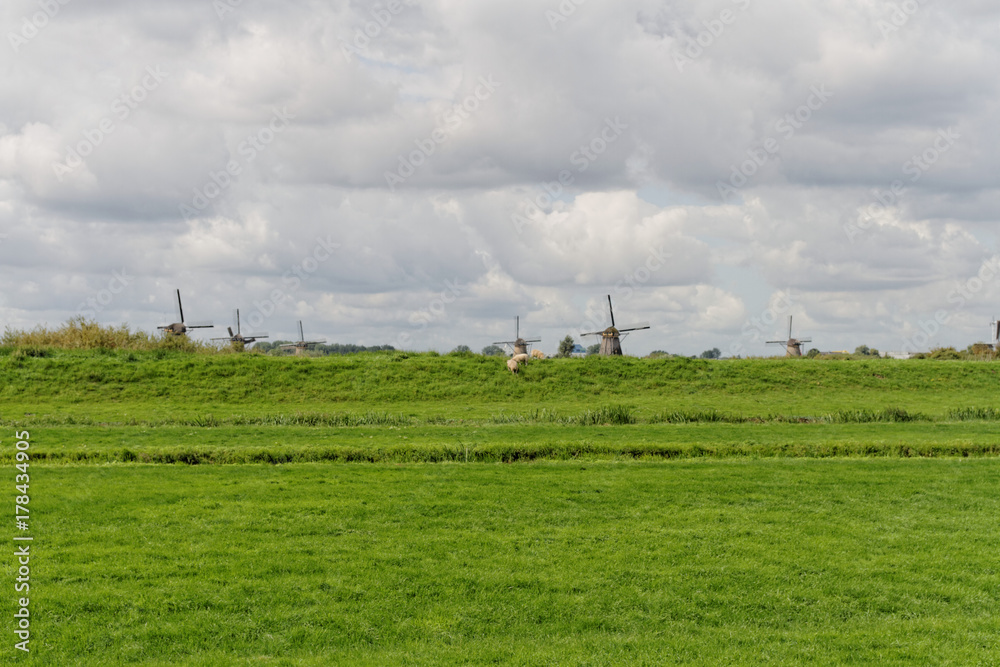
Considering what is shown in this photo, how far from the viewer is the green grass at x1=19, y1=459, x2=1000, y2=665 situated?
8.98 meters

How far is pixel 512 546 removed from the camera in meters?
12.3

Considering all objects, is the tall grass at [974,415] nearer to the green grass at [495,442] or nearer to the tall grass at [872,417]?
the tall grass at [872,417]

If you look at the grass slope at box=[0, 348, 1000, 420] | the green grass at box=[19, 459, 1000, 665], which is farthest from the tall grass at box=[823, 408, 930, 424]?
the green grass at box=[19, 459, 1000, 665]

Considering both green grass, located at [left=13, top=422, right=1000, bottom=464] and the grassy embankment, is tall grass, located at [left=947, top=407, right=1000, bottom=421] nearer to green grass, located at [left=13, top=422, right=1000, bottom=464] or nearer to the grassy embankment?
the grassy embankment

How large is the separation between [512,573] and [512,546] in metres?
1.31

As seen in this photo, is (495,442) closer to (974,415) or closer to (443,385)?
(443,385)

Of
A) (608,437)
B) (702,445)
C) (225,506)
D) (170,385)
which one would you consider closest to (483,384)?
(170,385)

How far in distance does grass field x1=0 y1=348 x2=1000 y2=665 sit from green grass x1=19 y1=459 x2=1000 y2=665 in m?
0.04

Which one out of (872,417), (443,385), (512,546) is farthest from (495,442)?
(443,385)

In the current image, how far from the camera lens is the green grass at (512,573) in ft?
29.5

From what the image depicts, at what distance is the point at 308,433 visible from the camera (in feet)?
91.7

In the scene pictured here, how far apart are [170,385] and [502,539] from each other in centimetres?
3612

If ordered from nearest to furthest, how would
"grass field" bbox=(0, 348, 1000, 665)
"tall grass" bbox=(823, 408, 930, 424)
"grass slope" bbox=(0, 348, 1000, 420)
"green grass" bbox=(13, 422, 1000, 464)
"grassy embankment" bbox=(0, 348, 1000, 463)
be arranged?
"grass field" bbox=(0, 348, 1000, 665) < "green grass" bbox=(13, 422, 1000, 464) < "grassy embankment" bbox=(0, 348, 1000, 463) < "tall grass" bbox=(823, 408, 930, 424) < "grass slope" bbox=(0, 348, 1000, 420)

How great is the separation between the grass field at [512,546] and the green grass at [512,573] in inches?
1.7
